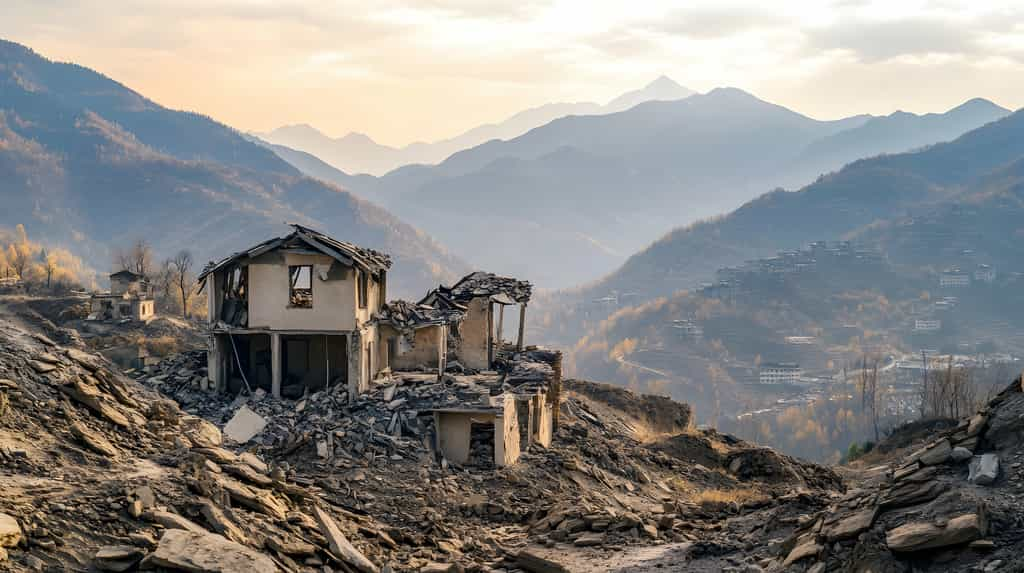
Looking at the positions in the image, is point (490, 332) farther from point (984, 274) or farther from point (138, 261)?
point (984, 274)

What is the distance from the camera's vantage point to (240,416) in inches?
952

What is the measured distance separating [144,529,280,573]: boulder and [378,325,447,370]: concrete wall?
A: 16582 mm

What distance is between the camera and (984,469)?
13523 millimetres

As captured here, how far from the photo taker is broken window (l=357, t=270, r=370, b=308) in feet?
89.0

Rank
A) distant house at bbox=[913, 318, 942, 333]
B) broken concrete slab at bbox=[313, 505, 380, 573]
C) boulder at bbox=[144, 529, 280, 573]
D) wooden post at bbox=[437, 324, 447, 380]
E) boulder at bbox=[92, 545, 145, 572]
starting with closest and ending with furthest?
boulder at bbox=[92, 545, 145, 572], boulder at bbox=[144, 529, 280, 573], broken concrete slab at bbox=[313, 505, 380, 573], wooden post at bbox=[437, 324, 447, 380], distant house at bbox=[913, 318, 942, 333]

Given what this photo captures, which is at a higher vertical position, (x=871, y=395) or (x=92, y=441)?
(x=92, y=441)

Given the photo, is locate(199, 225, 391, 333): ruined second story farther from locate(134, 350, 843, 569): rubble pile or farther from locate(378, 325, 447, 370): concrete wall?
locate(378, 325, 447, 370): concrete wall

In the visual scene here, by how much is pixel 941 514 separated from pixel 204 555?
905 cm

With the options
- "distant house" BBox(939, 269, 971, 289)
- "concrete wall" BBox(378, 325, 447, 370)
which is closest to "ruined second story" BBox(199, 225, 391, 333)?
"concrete wall" BBox(378, 325, 447, 370)

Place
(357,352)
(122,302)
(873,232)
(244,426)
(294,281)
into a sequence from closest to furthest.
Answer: (244,426)
(357,352)
(294,281)
(122,302)
(873,232)

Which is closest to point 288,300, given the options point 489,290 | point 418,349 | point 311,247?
point 311,247

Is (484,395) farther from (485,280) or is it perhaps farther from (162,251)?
(162,251)

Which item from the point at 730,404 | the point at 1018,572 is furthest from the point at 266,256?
the point at 730,404

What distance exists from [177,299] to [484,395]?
59.0 m
